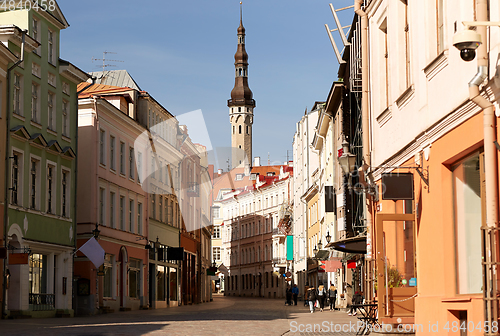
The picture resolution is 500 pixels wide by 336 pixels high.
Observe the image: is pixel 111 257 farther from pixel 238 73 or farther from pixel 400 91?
pixel 238 73

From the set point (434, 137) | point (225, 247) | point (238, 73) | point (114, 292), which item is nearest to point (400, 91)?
Answer: point (434, 137)

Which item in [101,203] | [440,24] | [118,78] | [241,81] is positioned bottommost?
[101,203]

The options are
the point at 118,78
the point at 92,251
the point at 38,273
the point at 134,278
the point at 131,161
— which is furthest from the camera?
the point at 118,78

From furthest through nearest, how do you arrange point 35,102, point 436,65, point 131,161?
point 131,161 → point 35,102 → point 436,65

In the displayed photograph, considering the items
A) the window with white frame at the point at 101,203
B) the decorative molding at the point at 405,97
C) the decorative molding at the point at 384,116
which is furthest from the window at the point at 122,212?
the decorative molding at the point at 405,97

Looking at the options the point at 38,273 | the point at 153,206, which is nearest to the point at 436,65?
the point at 38,273

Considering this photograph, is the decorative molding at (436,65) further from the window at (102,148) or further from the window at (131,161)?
the window at (131,161)

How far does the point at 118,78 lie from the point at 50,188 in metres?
22.3

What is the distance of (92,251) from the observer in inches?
1300

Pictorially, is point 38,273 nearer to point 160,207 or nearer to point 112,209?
point 112,209

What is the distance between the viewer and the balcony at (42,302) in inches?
1192

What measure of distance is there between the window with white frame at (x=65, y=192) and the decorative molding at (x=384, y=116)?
1941 centimetres

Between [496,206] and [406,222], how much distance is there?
6.25 meters

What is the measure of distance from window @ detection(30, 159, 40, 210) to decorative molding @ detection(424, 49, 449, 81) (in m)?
20.8
